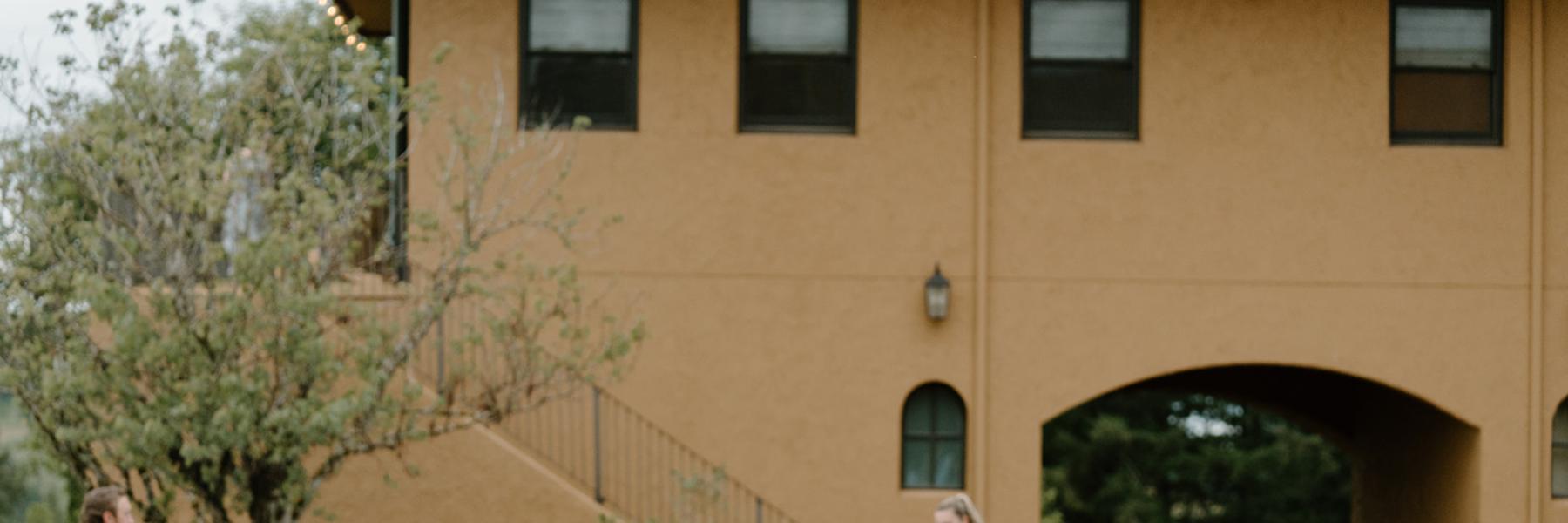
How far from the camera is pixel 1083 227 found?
44.6 feet

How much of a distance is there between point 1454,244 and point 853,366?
4.27m

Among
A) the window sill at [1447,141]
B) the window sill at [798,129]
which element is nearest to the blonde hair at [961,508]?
the window sill at [798,129]

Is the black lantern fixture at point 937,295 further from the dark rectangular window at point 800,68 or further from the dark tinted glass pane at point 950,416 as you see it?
the dark rectangular window at point 800,68

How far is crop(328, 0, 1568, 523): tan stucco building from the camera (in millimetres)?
13484

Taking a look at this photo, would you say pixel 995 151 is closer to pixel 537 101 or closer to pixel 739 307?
pixel 739 307

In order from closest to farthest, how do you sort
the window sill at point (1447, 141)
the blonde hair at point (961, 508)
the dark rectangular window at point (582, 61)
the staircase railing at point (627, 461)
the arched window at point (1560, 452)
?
the blonde hair at point (961, 508) < the staircase railing at point (627, 461) < the dark rectangular window at point (582, 61) < the window sill at point (1447, 141) < the arched window at point (1560, 452)

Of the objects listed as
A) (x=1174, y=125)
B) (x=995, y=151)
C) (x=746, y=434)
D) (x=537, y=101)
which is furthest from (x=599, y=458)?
(x=1174, y=125)

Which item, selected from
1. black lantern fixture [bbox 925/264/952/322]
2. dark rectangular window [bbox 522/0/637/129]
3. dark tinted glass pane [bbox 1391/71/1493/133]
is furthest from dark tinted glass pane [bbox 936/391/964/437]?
dark tinted glass pane [bbox 1391/71/1493/133]

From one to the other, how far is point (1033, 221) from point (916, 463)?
185 cm

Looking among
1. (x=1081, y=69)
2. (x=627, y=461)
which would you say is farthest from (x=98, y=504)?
(x=1081, y=69)

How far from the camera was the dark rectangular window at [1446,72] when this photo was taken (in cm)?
1384

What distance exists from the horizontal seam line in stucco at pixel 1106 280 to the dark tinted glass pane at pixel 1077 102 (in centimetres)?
106

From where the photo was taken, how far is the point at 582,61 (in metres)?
13.6

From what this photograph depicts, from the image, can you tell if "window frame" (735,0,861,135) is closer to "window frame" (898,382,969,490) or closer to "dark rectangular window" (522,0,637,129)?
"dark rectangular window" (522,0,637,129)
